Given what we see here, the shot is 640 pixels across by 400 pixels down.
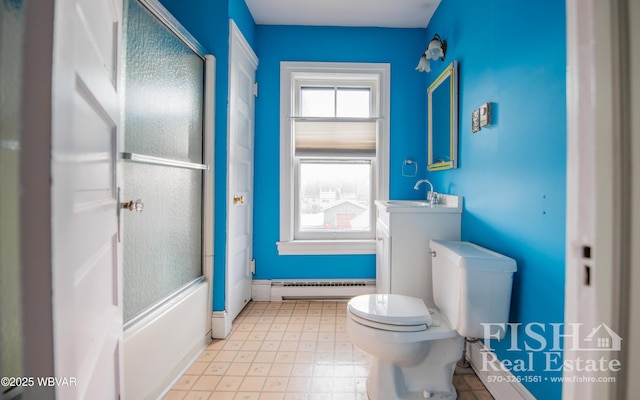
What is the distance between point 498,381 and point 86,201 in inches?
72.2

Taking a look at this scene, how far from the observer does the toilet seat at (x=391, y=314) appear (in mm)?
1362

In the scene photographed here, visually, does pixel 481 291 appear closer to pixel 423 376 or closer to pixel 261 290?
pixel 423 376

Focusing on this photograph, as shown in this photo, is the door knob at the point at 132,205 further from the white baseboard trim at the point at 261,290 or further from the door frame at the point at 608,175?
the white baseboard trim at the point at 261,290

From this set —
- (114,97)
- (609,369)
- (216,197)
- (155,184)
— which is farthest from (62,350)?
(216,197)

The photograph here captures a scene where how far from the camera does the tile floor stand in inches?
59.8

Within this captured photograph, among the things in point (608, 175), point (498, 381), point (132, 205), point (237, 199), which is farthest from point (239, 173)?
point (608, 175)

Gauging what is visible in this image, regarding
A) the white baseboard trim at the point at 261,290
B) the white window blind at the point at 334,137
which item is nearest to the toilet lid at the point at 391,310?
the white baseboard trim at the point at 261,290

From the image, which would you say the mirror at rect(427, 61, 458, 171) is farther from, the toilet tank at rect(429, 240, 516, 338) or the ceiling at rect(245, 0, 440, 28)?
the toilet tank at rect(429, 240, 516, 338)

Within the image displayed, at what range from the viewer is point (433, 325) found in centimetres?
144

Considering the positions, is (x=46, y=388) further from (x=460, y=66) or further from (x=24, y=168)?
(x=460, y=66)

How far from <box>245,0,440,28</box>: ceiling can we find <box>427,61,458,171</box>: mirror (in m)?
0.63

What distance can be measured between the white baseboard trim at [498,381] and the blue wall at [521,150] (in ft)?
0.17

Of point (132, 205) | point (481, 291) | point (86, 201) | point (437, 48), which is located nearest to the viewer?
point (86, 201)

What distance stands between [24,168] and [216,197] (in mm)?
1760
